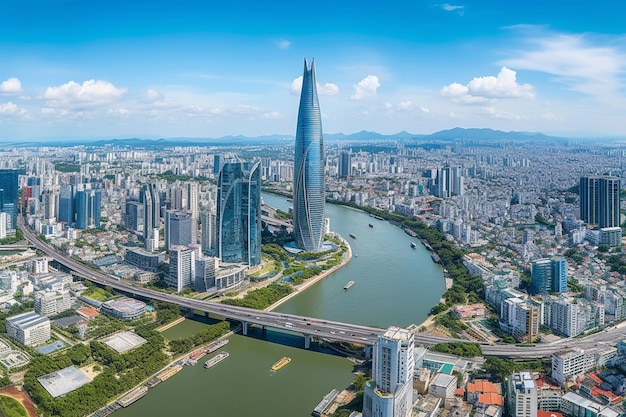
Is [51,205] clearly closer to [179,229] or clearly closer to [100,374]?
[179,229]

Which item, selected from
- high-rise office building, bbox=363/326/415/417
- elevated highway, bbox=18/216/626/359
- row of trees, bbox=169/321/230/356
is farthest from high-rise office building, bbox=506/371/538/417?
row of trees, bbox=169/321/230/356

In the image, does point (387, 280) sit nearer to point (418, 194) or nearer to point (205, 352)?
point (205, 352)

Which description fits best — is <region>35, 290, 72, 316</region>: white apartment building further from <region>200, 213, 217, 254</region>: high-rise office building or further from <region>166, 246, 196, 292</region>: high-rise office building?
<region>200, 213, 217, 254</region>: high-rise office building

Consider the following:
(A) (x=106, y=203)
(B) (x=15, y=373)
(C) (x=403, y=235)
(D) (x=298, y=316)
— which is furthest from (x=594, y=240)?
(A) (x=106, y=203)

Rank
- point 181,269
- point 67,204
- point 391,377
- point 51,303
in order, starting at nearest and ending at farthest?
point 391,377 < point 51,303 < point 181,269 < point 67,204

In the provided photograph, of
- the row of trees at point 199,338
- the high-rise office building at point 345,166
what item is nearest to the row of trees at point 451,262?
the row of trees at point 199,338

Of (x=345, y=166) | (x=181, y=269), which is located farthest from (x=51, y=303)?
(x=345, y=166)
